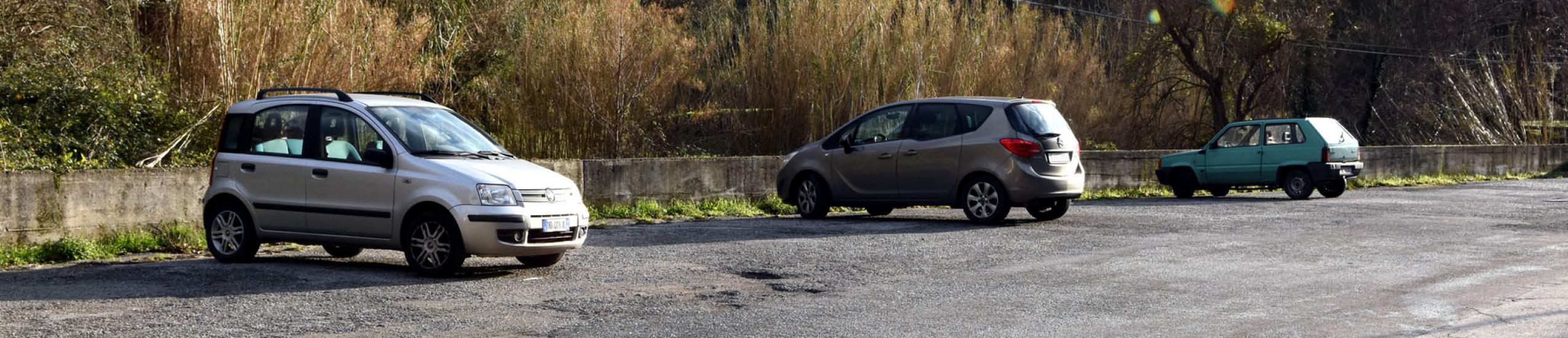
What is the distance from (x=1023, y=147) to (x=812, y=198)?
8.38ft

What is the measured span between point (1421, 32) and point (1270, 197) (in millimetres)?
26214

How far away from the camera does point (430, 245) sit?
383 inches

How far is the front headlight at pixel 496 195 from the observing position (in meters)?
9.59

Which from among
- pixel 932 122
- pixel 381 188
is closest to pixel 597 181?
pixel 932 122

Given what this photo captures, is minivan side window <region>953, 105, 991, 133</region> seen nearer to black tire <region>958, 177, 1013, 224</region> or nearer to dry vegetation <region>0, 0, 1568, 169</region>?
black tire <region>958, 177, 1013, 224</region>

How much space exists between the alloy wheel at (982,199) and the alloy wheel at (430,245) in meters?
6.61

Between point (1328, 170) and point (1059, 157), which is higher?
point (1059, 157)

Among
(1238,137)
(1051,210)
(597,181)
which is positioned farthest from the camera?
(1238,137)

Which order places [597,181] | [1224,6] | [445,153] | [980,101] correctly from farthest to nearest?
[1224,6] → [597,181] → [980,101] → [445,153]

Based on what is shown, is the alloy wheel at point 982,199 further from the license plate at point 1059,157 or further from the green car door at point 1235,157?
the green car door at point 1235,157

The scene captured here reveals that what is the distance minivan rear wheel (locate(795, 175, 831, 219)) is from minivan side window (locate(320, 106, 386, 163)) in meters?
6.49

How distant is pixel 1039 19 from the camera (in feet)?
90.8

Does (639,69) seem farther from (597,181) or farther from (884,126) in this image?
(884,126)

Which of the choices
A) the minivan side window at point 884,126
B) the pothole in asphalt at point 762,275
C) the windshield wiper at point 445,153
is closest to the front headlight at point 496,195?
the windshield wiper at point 445,153
